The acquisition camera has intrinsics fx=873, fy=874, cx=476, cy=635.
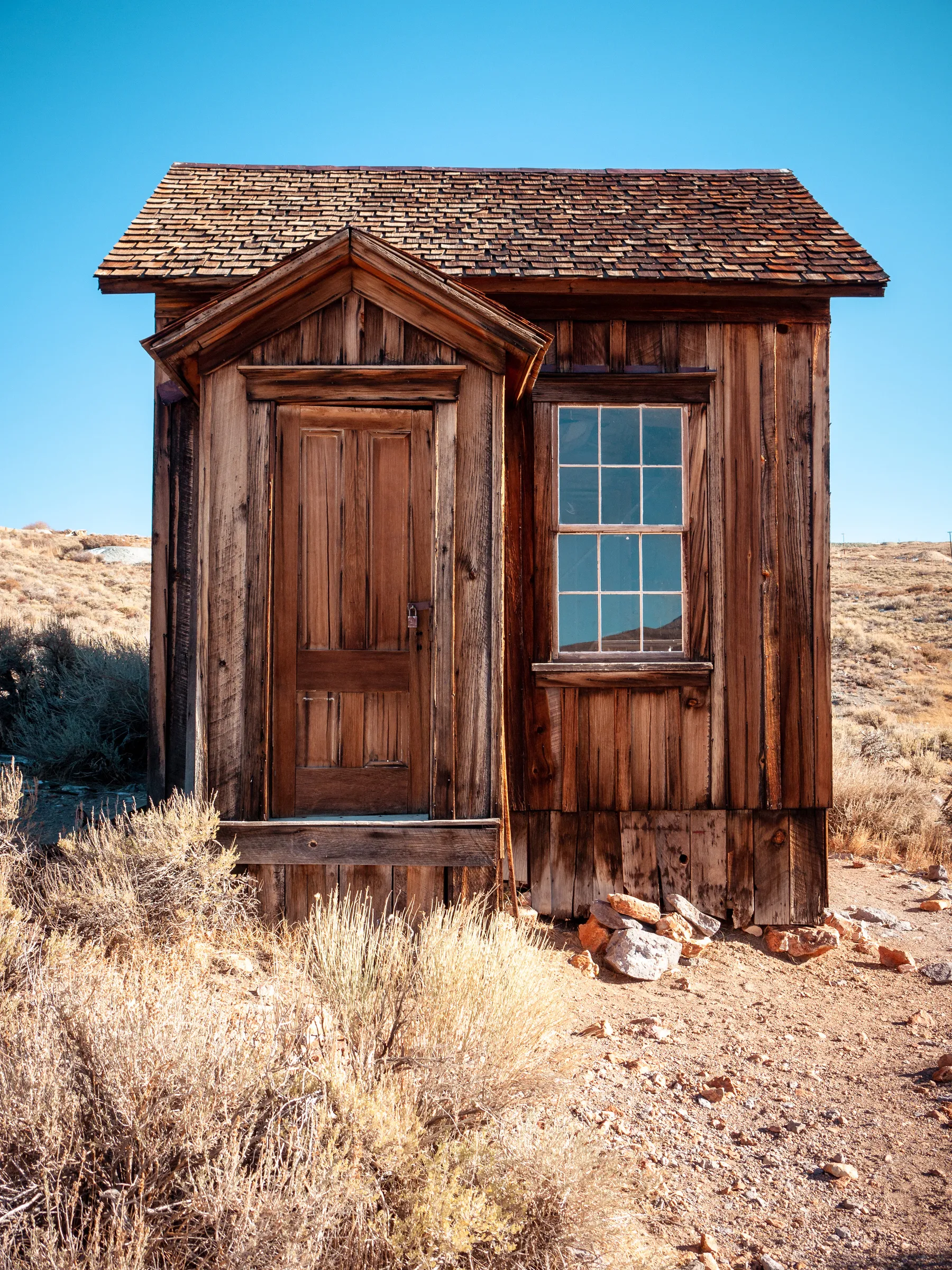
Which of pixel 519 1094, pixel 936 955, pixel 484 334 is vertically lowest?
pixel 936 955

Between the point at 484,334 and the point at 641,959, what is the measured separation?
12.1 ft

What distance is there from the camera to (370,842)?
15.7 feet

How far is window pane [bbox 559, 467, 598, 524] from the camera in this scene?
241 inches

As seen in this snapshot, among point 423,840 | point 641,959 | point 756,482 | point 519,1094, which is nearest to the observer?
point 519,1094

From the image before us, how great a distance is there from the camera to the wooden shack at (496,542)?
191 inches

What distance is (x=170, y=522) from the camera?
599 cm

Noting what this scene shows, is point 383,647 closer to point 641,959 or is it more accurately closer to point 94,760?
point 641,959

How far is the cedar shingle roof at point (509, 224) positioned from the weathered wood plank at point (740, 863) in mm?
3674

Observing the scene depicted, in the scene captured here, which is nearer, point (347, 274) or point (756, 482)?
point (347, 274)

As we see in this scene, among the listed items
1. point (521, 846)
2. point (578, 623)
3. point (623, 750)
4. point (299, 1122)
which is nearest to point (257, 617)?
point (578, 623)

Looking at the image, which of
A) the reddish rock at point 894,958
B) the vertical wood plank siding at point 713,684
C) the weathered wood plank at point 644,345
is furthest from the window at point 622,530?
the reddish rock at point 894,958

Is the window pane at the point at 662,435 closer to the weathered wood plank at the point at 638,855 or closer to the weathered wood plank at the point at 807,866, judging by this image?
the weathered wood plank at the point at 638,855

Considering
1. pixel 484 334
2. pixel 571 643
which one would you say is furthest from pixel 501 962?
pixel 484 334

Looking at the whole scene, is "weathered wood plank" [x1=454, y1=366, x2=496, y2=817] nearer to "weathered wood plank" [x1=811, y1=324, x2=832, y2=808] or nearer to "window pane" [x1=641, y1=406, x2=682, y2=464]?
"window pane" [x1=641, y1=406, x2=682, y2=464]
